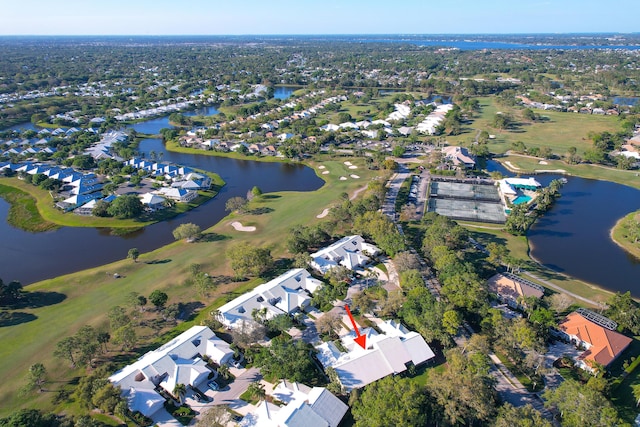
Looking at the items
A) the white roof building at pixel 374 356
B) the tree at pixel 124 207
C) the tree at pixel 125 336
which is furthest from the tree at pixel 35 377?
the tree at pixel 124 207

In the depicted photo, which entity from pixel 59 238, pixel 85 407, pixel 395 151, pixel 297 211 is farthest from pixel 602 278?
pixel 59 238

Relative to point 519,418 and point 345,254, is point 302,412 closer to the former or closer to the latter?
point 519,418

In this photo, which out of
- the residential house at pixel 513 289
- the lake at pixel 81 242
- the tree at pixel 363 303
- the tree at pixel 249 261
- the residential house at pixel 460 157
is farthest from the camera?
the residential house at pixel 460 157

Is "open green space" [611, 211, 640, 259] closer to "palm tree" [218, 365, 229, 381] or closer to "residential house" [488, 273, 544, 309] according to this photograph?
"residential house" [488, 273, 544, 309]

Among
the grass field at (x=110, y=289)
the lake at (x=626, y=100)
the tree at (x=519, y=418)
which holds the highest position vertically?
the lake at (x=626, y=100)

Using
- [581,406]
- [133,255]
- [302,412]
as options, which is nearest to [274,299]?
[302,412]

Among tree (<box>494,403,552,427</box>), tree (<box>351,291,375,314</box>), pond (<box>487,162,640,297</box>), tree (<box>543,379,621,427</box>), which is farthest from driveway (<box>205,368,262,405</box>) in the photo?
pond (<box>487,162,640,297</box>)

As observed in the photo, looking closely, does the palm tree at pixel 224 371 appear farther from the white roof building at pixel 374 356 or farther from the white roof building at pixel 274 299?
the white roof building at pixel 374 356
